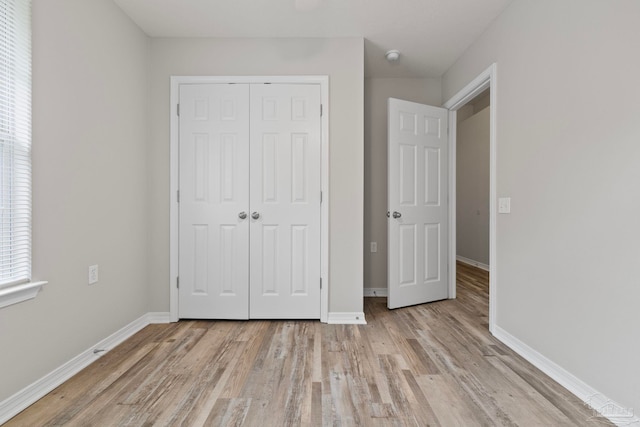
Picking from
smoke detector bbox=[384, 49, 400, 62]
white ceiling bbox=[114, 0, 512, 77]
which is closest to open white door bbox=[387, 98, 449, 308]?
smoke detector bbox=[384, 49, 400, 62]

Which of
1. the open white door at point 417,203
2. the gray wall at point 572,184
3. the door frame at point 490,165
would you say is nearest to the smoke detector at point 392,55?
the open white door at point 417,203

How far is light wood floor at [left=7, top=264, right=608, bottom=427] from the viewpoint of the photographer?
4.71ft

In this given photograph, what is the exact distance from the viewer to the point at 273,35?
2.59 meters

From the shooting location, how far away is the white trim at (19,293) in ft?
4.62

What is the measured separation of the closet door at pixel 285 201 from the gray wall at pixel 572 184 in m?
1.47

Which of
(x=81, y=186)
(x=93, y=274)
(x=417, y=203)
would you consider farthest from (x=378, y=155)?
(x=93, y=274)

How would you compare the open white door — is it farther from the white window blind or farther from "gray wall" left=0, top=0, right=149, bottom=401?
the white window blind

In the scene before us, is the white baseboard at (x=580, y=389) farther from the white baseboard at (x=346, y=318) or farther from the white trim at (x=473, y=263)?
the white trim at (x=473, y=263)

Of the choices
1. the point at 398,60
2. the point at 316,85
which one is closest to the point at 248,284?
the point at 316,85

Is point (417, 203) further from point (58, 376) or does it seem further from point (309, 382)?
point (58, 376)

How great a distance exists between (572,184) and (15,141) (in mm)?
2917

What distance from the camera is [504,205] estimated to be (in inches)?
88.4

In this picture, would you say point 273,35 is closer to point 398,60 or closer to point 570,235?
point 398,60

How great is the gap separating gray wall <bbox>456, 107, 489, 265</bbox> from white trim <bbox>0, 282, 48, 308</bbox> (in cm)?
514
